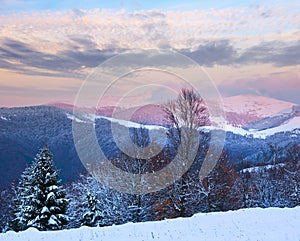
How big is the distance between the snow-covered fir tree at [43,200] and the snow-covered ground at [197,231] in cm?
639

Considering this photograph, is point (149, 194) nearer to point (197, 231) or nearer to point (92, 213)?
point (92, 213)

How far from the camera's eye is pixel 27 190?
65.6 feet

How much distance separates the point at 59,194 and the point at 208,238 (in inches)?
418

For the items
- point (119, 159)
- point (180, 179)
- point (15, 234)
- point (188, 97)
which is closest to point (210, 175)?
point (180, 179)

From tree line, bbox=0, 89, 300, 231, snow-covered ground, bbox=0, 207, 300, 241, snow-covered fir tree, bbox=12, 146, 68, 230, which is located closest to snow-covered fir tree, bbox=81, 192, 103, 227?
tree line, bbox=0, 89, 300, 231

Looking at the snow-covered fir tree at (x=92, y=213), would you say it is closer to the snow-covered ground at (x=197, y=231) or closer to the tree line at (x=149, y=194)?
the tree line at (x=149, y=194)

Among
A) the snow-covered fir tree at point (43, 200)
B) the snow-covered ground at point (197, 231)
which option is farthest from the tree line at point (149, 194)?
the snow-covered ground at point (197, 231)

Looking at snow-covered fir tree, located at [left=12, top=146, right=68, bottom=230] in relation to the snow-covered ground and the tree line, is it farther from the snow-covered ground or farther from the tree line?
the snow-covered ground

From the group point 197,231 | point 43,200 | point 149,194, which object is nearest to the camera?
point 197,231

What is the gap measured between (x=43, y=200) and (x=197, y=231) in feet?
33.9

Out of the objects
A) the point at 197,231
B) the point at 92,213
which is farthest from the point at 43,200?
the point at 197,231

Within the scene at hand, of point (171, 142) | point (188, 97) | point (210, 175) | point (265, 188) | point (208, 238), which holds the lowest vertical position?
point (265, 188)

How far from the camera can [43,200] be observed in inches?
771

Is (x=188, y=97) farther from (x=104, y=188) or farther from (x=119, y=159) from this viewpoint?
(x=104, y=188)
